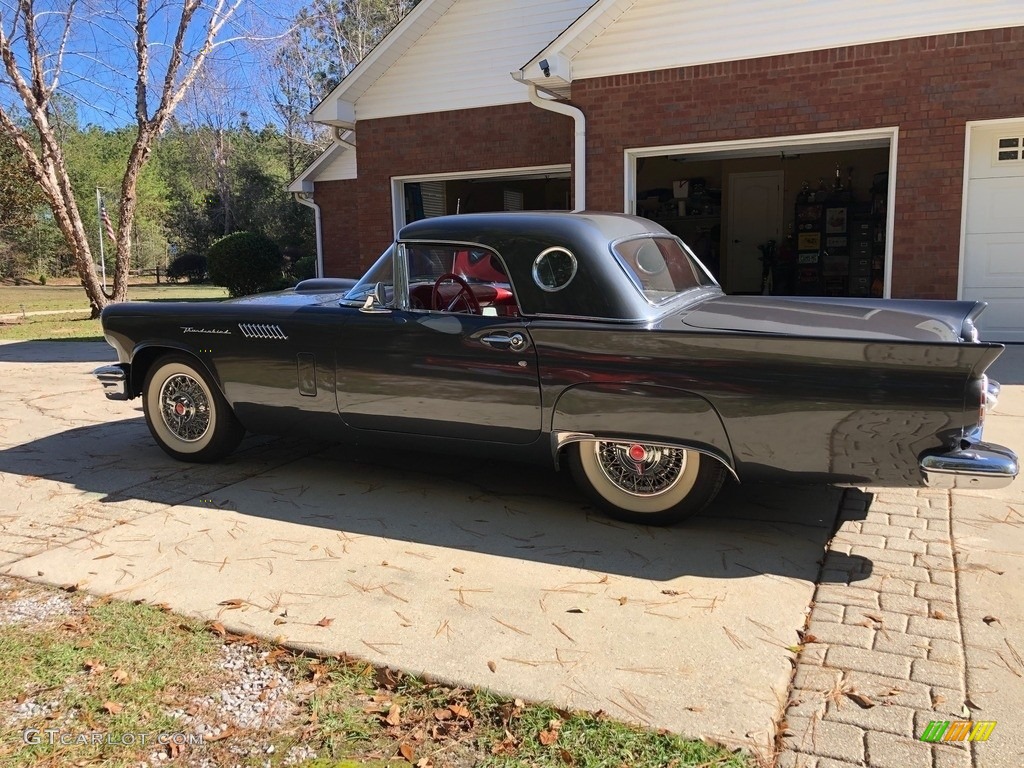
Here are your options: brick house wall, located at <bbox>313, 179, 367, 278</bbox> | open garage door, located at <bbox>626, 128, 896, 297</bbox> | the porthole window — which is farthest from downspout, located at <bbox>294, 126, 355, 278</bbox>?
the porthole window

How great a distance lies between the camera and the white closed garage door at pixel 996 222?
9.20 meters

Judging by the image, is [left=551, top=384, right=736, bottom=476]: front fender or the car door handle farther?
the car door handle

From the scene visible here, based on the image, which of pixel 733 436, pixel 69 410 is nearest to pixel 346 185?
pixel 69 410

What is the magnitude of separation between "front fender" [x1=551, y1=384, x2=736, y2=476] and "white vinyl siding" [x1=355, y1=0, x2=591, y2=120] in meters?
8.72

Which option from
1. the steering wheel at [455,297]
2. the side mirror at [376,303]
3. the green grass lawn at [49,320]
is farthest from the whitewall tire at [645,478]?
the green grass lawn at [49,320]

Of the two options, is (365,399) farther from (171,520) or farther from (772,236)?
(772,236)

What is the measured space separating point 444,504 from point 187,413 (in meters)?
2.01

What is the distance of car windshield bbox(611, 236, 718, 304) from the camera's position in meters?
4.28

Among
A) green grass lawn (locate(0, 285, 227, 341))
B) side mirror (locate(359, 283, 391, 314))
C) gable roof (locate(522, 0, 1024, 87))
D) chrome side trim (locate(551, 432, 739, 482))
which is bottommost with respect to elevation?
green grass lawn (locate(0, 285, 227, 341))

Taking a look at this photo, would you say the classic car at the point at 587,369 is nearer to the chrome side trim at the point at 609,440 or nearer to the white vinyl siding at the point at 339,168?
the chrome side trim at the point at 609,440

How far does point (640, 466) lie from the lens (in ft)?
13.5

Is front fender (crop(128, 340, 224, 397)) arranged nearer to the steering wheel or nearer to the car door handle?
the steering wheel

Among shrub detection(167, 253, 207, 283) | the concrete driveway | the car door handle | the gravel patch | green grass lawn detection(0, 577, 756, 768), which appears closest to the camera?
green grass lawn detection(0, 577, 756, 768)

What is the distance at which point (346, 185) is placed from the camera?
59.4ft
